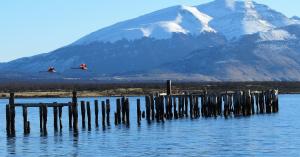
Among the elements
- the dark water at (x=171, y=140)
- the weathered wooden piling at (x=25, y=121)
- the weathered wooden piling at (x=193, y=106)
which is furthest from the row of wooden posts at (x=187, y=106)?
the dark water at (x=171, y=140)

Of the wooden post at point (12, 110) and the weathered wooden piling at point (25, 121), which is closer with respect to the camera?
the wooden post at point (12, 110)

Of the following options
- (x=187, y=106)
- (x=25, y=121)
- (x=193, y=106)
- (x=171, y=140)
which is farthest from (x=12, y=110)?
(x=193, y=106)

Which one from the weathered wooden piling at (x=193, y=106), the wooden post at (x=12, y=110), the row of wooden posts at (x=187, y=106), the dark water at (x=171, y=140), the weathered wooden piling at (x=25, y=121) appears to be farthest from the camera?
the weathered wooden piling at (x=193, y=106)

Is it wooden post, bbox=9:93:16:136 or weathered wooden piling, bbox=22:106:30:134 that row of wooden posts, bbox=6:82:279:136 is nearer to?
weathered wooden piling, bbox=22:106:30:134

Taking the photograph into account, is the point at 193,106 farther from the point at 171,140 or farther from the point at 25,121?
the point at 25,121

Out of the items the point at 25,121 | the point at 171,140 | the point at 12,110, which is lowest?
the point at 171,140

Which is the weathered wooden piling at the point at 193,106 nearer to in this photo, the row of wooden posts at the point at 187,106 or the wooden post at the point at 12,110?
the row of wooden posts at the point at 187,106

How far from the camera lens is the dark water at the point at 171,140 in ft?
159

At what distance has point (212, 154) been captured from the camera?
154ft

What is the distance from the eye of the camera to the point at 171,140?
5538 cm

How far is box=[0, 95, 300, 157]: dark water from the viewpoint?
48.5 metres

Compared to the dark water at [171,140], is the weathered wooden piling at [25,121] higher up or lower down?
higher up

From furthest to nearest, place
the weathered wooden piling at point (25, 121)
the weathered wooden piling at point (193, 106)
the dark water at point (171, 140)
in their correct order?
the weathered wooden piling at point (193, 106)
the weathered wooden piling at point (25, 121)
the dark water at point (171, 140)

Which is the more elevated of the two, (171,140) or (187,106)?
(187,106)
